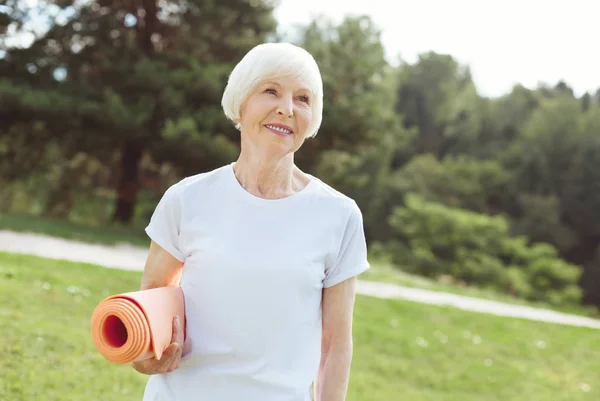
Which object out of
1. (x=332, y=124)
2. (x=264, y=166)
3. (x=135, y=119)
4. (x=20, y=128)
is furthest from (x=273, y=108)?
(x=20, y=128)

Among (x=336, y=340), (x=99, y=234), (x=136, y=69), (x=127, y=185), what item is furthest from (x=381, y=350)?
(x=127, y=185)

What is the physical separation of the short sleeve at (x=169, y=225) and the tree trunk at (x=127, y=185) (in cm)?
1311

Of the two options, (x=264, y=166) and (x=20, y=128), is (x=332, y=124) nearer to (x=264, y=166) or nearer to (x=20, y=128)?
(x=20, y=128)

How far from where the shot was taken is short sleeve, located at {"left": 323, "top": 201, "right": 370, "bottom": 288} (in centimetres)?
133

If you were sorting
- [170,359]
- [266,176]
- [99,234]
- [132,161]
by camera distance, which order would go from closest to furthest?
1. [170,359]
2. [266,176]
3. [99,234]
4. [132,161]

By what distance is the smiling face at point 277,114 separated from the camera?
1.31 m

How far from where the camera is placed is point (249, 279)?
4.15 feet

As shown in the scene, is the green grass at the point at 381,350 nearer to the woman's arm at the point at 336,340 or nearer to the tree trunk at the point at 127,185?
the woman's arm at the point at 336,340

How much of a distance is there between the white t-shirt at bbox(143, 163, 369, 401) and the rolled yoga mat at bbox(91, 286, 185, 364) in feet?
0.39

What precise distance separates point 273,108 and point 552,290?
2102 centimetres

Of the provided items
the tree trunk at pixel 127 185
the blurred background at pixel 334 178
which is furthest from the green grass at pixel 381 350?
the tree trunk at pixel 127 185

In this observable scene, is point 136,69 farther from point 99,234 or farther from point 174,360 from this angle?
point 174,360

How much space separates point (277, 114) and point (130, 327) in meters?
0.51

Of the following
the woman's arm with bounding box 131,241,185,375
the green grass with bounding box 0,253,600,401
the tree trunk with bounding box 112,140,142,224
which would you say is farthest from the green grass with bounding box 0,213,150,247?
the woman's arm with bounding box 131,241,185,375
